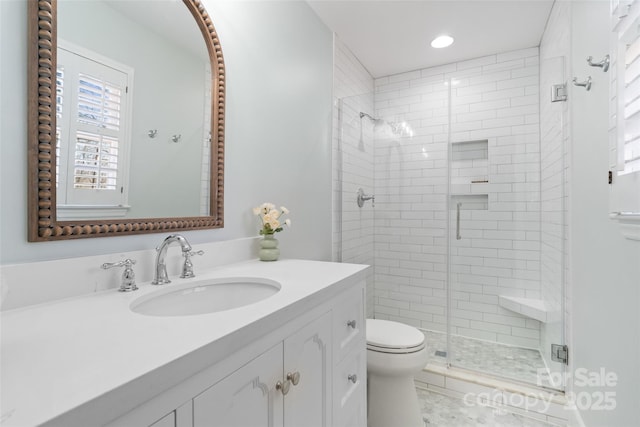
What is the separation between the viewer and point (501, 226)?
2.38 meters

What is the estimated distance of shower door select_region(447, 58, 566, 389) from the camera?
2186 millimetres

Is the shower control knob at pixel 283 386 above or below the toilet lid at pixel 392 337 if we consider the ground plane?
above

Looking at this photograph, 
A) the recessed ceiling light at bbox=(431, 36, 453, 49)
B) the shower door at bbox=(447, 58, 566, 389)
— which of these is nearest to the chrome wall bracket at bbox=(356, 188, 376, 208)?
the shower door at bbox=(447, 58, 566, 389)

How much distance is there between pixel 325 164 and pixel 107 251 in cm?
154

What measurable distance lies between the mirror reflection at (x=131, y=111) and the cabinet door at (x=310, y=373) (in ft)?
2.18

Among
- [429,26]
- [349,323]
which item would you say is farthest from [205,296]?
[429,26]

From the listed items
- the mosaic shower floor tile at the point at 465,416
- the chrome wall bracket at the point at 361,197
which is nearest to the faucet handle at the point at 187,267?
the mosaic shower floor tile at the point at 465,416

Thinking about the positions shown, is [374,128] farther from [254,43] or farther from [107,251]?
[107,251]

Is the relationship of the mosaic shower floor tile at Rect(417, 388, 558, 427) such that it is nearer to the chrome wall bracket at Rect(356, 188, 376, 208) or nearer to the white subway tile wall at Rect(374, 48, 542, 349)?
the white subway tile wall at Rect(374, 48, 542, 349)

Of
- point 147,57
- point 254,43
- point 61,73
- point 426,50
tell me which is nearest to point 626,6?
point 254,43

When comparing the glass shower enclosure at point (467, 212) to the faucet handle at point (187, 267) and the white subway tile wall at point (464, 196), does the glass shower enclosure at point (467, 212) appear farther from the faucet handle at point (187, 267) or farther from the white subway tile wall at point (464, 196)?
the faucet handle at point (187, 267)

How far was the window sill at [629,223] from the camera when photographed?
3.15 ft

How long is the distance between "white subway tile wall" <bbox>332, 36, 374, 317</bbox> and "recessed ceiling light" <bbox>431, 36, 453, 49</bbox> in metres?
0.65

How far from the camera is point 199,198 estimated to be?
1283mm
